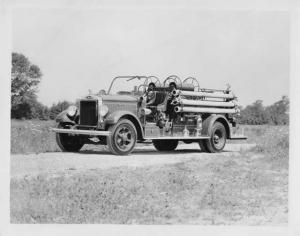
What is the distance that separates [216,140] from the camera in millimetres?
14523

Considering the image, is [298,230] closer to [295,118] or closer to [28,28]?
[295,118]

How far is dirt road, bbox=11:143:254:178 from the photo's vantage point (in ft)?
34.1

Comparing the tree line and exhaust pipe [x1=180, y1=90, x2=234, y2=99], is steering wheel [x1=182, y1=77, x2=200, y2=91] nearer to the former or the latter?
exhaust pipe [x1=180, y1=90, x2=234, y2=99]

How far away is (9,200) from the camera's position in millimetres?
9117

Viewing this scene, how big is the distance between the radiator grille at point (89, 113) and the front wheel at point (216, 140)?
322cm

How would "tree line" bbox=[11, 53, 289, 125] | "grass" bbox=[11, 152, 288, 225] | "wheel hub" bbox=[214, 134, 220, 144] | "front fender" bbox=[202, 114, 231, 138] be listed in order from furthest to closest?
"wheel hub" bbox=[214, 134, 220, 144]
"front fender" bbox=[202, 114, 231, 138]
"tree line" bbox=[11, 53, 289, 125]
"grass" bbox=[11, 152, 288, 225]

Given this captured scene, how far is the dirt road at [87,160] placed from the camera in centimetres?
1039

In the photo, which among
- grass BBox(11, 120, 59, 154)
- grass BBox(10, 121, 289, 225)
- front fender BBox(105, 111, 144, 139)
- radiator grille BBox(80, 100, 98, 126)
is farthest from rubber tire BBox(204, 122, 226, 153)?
grass BBox(11, 120, 59, 154)

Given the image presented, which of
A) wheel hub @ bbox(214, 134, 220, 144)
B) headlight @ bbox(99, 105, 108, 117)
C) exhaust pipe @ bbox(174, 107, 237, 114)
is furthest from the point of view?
wheel hub @ bbox(214, 134, 220, 144)

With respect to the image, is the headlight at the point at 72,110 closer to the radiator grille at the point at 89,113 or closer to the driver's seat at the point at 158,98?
the radiator grille at the point at 89,113

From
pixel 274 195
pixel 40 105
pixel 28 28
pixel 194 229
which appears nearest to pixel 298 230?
pixel 274 195

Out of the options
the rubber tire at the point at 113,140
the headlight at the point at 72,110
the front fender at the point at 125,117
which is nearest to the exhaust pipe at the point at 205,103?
the front fender at the point at 125,117

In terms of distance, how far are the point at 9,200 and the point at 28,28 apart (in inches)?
128

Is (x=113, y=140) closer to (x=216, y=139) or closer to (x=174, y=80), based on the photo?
(x=174, y=80)
